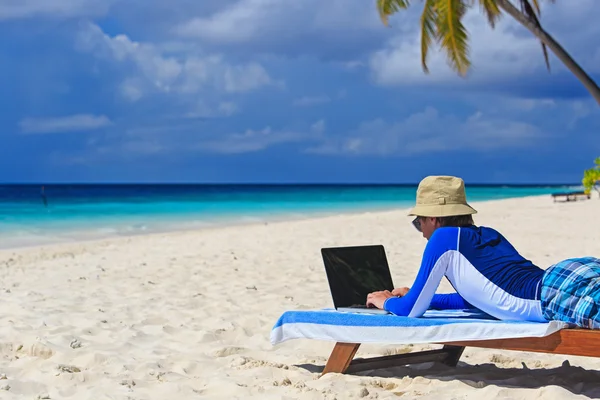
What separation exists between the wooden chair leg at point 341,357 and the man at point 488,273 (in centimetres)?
40

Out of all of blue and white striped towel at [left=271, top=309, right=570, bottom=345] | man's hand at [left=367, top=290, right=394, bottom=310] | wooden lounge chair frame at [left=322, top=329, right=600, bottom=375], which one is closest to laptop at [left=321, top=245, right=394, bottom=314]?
man's hand at [left=367, top=290, right=394, bottom=310]

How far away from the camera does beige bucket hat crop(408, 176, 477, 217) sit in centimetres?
354

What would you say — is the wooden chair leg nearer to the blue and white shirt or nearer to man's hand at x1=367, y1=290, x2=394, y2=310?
man's hand at x1=367, y1=290, x2=394, y2=310

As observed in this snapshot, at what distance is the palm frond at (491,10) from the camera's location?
12.7 metres

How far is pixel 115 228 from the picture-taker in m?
21.5

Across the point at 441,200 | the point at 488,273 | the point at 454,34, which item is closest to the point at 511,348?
the point at 488,273

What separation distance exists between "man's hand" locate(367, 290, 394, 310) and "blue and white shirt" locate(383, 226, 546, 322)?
422mm

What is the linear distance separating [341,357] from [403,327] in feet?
1.62

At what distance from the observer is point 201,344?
4.91 meters

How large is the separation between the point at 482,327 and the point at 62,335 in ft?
9.47

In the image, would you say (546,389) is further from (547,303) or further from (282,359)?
(282,359)

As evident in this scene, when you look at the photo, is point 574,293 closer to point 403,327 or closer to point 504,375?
point 403,327

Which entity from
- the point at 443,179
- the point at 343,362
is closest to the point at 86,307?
the point at 343,362

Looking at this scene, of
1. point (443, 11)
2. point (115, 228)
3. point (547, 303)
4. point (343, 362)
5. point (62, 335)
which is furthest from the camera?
point (115, 228)
